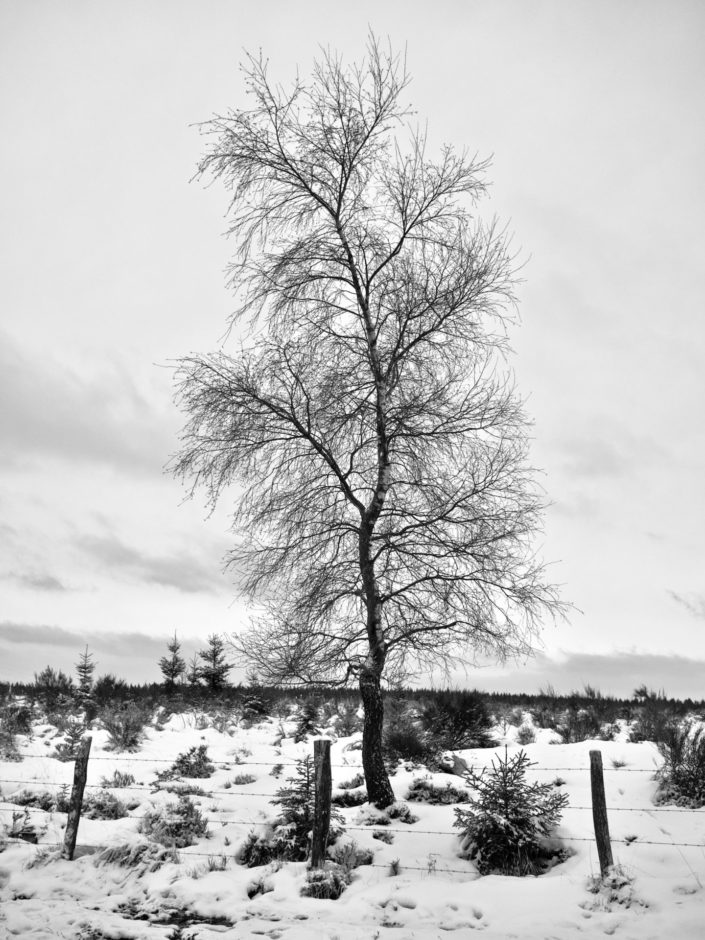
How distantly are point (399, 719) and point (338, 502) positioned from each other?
7713 mm

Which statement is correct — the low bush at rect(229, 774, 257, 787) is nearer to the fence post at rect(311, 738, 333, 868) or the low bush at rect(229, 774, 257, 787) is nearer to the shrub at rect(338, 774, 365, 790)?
the shrub at rect(338, 774, 365, 790)

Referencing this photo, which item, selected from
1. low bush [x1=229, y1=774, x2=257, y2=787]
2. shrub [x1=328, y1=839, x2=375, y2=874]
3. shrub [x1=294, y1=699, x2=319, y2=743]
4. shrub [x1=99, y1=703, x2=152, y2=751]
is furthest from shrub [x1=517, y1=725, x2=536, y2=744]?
shrub [x1=99, y1=703, x2=152, y2=751]

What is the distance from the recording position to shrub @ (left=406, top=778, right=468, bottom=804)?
10211 mm

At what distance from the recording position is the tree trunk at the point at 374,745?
31.6 ft

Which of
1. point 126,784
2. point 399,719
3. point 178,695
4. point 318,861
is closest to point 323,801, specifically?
point 318,861

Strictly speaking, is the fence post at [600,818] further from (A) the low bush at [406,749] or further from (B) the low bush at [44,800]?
(B) the low bush at [44,800]

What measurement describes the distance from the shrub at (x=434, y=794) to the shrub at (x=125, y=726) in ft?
21.0

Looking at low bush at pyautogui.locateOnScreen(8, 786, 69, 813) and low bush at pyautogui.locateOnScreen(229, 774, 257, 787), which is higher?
low bush at pyautogui.locateOnScreen(229, 774, 257, 787)

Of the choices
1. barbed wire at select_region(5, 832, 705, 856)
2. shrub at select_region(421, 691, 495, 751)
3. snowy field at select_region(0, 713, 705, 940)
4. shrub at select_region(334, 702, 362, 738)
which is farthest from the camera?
shrub at select_region(334, 702, 362, 738)

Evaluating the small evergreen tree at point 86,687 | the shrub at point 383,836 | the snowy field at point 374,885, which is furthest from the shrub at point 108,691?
the shrub at point 383,836

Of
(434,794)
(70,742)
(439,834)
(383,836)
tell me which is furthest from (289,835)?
(70,742)

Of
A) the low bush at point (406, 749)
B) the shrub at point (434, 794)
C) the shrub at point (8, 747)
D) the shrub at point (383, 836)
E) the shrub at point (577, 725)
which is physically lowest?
the shrub at point (383, 836)

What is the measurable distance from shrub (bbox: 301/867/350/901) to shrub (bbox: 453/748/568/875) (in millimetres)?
1657

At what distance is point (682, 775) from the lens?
950 centimetres
